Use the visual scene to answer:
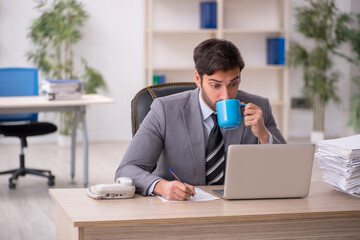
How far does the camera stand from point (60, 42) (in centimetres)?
630

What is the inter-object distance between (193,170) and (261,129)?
0.31 meters

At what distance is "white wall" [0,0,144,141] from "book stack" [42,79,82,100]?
216 centimetres

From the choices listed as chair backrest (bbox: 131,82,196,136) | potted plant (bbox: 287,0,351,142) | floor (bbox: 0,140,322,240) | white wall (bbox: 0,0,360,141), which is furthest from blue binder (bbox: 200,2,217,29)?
chair backrest (bbox: 131,82,196,136)

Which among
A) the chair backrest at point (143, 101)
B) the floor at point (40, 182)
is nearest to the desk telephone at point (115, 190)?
the chair backrest at point (143, 101)

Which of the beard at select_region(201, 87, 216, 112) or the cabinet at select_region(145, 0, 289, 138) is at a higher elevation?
the cabinet at select_region(145, 0, 289, 138)

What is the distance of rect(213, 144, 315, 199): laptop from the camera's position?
1741mm

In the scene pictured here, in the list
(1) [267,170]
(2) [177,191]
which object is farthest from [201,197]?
(1) [267,170]

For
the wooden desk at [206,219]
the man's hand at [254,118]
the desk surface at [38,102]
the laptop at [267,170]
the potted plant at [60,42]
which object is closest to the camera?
the wooden desk at [206,219]

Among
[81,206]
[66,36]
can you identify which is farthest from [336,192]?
[66,36]

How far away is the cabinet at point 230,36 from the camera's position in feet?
22.4

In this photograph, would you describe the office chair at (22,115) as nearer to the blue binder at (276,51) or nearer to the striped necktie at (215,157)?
the striped necktie at (215,157)

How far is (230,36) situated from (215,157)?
5.02 m

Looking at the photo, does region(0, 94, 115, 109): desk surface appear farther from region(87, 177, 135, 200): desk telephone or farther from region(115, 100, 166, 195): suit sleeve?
region(87, 177, 135, 200): desk telephone

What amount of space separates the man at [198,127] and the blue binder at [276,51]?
4.68m
